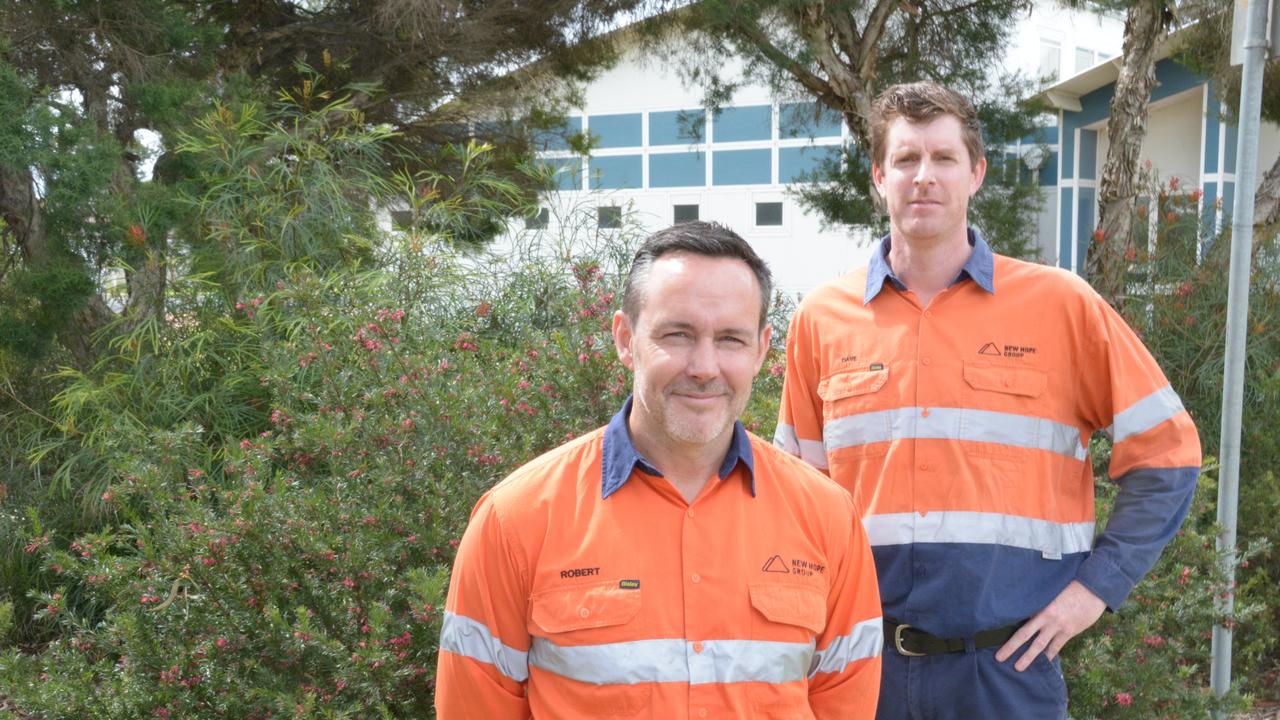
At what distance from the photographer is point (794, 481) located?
2180mm

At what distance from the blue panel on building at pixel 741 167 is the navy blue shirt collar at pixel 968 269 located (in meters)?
26.1

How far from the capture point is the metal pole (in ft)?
14.3

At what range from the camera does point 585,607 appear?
1971 mm

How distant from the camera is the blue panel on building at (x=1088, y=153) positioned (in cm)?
2086

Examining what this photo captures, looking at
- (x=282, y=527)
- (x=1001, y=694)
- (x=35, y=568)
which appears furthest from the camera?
(x=35, y=568)

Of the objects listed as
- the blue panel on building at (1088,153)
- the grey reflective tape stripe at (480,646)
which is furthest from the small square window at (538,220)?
the blue panel on building at (1088,153)

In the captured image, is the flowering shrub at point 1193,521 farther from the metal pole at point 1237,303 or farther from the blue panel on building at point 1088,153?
the blue panel on building at point 1088,153

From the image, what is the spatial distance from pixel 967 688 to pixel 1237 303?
7.95 ft

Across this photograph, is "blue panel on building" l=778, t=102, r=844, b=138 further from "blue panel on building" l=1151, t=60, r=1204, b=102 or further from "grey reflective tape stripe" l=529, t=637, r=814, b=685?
"grey reflective tape stripe" l=529, t=637, r=814, b=685

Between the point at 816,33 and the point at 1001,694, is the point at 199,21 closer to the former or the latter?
the point at 816,33

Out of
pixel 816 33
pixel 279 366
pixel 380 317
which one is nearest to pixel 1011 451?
pixel 380 317

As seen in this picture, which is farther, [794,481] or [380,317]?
[380,317]

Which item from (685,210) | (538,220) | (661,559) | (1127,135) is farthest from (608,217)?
(685,210)

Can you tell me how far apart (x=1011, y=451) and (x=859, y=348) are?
437 millimetres
